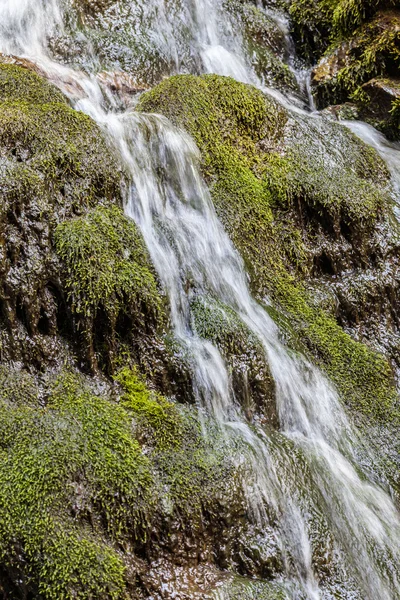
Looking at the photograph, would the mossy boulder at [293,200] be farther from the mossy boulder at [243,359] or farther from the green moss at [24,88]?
the green moss at [24,88]

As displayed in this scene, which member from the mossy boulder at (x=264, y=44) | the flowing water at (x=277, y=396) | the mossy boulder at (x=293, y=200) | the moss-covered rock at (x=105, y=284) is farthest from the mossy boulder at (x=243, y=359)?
the mossy boulder at (x=264, y=44)

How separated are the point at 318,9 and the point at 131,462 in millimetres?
7618

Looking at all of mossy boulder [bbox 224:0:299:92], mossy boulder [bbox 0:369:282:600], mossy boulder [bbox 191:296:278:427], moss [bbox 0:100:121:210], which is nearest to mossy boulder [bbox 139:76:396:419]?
mossy boulder [bbox 191:296:278:427]

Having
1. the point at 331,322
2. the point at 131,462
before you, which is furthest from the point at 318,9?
the point at 131,462

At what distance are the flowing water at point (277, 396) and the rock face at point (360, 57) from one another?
3081 millimetres

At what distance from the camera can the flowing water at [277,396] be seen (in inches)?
137

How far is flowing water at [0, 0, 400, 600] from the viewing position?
11.4 feet

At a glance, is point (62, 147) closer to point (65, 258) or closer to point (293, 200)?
point (65, 258)

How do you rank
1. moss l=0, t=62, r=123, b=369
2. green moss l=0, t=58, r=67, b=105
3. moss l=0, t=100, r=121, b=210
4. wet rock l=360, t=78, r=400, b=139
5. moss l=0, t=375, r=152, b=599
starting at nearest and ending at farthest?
moss l=0, t=375, r=152, b=599 < moss l=0, t=62, r=123, b=369 < moss l=0, t=100, r=121, b=210 < green moss l=0, t=58, r=67, b=105 < wet rock l=360, t=78, r=400, b=139

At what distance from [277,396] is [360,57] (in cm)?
543

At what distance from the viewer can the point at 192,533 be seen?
10.7ft

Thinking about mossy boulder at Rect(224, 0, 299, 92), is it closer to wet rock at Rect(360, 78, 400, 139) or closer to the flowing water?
wet rock at Rect(360, 78, 400, 139)

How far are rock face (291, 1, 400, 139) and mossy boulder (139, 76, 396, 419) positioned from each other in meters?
1.26

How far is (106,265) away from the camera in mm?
3910
